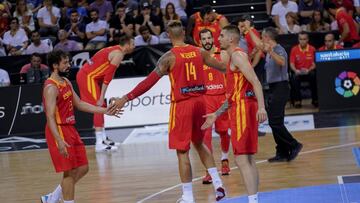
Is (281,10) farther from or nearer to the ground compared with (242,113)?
farther from the ground

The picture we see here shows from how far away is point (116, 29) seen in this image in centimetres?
1950

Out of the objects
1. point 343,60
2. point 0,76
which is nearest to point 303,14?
point 343,60

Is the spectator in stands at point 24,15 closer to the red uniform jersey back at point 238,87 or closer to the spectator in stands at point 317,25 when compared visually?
the spectator in stands at point 317,25

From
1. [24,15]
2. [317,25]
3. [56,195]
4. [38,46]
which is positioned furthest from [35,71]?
[56,195]

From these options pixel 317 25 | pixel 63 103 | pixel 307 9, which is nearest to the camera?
pixel 63 103

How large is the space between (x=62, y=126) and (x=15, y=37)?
10.6m

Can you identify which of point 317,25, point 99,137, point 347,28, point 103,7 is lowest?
point 99,137

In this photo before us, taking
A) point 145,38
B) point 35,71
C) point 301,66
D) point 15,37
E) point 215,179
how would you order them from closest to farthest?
point 215,179 → point 35,71 → point 301,66 → point 145,38 → point 15,37

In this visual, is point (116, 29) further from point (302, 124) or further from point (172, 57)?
point (172, 57)

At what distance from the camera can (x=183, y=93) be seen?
9.81 meters

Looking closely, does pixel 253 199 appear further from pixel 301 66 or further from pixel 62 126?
pixel 301 66

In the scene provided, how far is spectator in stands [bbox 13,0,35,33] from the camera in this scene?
66.6 feet

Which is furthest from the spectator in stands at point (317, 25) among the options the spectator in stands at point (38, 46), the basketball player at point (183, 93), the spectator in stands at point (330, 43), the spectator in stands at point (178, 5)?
the basketball player at point (183, 93)

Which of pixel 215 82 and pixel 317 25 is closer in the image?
pixel 215 82
